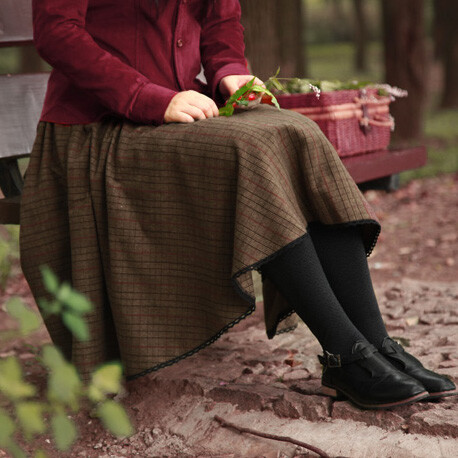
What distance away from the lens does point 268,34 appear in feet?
14.3

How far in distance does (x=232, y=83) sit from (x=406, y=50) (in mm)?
7712

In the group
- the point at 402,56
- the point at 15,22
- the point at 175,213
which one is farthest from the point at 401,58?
the point at 175,213

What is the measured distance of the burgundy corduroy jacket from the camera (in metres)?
2.16

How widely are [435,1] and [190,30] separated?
13.7 meters

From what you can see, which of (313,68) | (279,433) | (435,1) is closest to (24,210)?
(279,433)

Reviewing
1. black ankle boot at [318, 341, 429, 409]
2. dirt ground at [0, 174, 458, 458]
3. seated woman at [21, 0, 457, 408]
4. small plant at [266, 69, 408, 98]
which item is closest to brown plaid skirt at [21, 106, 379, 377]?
seated woman at [21, 0, 457, 408]

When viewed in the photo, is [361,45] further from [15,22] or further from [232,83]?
[232,83]

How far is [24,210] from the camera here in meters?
2.24

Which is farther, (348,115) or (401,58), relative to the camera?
(401,58)

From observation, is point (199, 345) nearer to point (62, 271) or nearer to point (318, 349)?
point (62, 271)

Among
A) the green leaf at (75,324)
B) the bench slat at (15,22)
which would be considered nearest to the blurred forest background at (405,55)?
the bench slat at (15,22)

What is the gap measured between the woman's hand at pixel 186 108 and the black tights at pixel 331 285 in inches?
19.2

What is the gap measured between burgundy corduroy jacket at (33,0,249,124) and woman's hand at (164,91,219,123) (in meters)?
0.02

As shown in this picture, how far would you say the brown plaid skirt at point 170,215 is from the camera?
6.27ft
